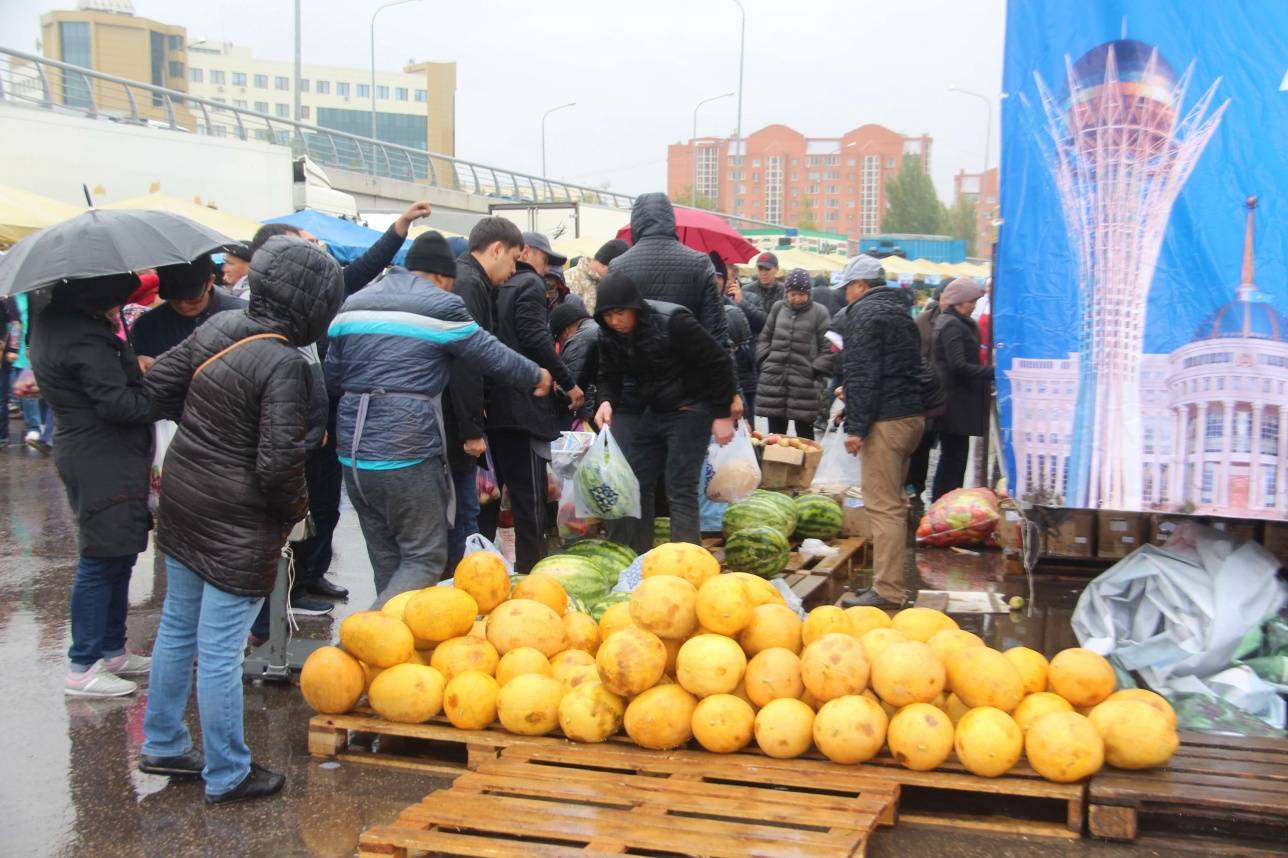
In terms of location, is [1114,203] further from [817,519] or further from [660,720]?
[817,519]

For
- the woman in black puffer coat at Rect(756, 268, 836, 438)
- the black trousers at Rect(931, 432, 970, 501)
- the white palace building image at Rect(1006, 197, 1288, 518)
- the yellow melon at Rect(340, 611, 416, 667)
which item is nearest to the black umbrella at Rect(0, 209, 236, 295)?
the yellow melon at Rect(340, 611, 416, 667)

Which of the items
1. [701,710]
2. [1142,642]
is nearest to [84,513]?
[701,710]

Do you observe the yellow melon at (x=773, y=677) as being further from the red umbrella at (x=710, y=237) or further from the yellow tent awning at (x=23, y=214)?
the yellow tent awning at (x=23, y=214)

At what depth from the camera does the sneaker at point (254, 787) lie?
3.87 m

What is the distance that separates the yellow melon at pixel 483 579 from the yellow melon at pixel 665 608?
0.76 m

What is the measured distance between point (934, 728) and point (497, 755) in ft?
5.08

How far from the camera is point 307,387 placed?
3.82 meters

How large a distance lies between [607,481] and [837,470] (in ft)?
8.73

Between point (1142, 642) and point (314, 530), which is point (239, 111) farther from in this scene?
point (1142, 642)

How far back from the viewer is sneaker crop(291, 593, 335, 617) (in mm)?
6254

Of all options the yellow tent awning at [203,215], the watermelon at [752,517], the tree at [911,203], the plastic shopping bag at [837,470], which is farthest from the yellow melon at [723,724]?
the tree at [911,203]

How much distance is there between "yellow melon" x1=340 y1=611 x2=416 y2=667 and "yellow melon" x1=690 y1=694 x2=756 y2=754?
3.91ft

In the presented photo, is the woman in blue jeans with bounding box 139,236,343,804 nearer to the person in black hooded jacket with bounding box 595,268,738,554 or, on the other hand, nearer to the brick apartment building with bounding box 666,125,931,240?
the person in black hooded jacket with bounding box 595,268,738,554

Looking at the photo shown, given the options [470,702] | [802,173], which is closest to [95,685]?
[470,702]
